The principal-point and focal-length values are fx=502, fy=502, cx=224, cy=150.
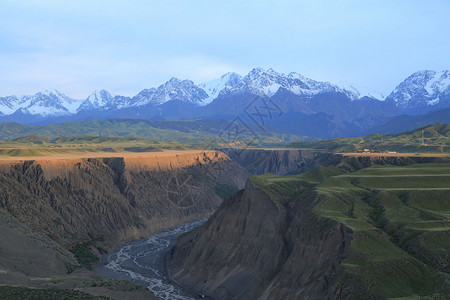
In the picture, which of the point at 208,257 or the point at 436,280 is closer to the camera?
the point at 436,280

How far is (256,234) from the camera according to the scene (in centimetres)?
8106

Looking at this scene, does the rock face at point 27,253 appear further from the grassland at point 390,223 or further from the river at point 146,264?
the grassland at point 390,223

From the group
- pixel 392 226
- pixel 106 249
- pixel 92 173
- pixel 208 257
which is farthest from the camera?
pixel 92 173

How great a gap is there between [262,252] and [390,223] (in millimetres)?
19422

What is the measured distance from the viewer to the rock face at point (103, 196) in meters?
108

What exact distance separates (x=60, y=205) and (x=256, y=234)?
54.7m

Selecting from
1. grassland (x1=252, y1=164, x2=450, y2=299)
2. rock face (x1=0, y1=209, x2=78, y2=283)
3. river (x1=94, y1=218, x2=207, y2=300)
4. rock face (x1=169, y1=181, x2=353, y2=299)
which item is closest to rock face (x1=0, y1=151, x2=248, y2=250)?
river (x1=94, y1=218, x2=207, y2=300)

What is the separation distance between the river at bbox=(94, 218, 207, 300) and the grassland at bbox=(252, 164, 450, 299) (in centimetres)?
2374

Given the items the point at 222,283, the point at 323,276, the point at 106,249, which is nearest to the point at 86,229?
the point at 106,249

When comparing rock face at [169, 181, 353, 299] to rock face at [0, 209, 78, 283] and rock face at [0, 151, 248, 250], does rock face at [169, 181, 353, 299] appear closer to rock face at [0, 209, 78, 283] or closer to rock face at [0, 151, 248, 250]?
rock face at [0, 209, 78, 283]

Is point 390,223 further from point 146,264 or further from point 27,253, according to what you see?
point 27,253

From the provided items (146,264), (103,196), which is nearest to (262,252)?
(146,264)

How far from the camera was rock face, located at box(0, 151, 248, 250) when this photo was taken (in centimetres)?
10788

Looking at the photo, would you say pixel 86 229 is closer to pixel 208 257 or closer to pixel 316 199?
pixel 208 257
